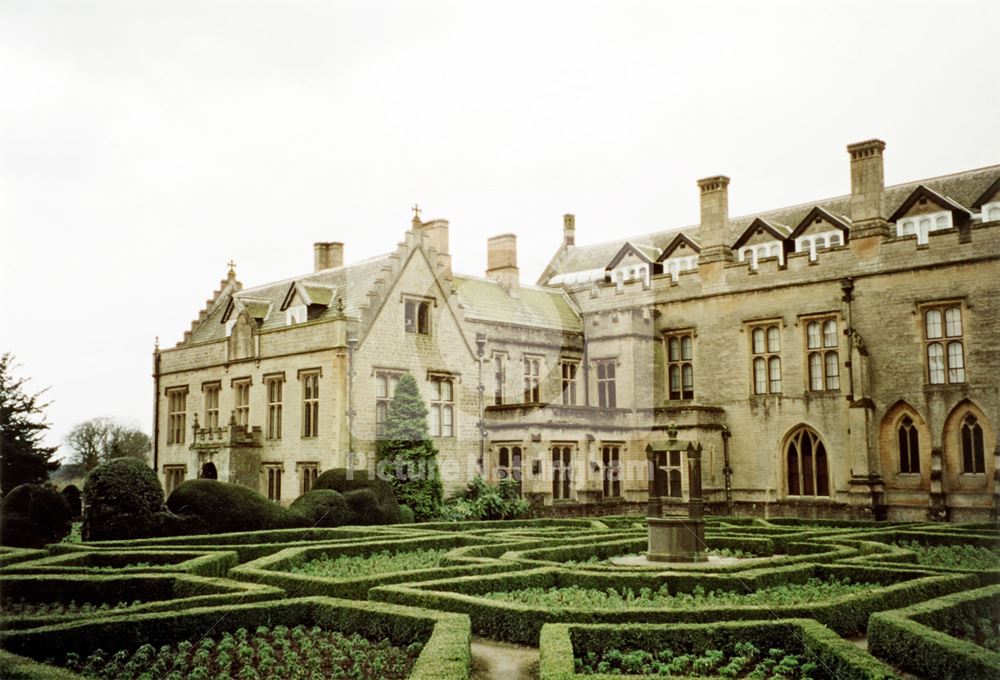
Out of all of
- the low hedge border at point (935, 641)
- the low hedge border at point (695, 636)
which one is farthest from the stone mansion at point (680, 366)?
the low hedge border at point (695, 636)

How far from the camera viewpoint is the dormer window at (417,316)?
1412 inches

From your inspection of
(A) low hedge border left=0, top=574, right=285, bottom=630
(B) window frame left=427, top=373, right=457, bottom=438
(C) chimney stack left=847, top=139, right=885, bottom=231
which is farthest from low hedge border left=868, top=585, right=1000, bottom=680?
(B) window frame left=427, top=373, right=457, bottom=438

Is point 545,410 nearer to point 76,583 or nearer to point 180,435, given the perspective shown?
point 180,435

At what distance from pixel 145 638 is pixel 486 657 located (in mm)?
4655

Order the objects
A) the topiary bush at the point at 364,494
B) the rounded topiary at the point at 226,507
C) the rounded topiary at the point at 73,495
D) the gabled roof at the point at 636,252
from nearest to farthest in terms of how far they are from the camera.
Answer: the rounded topiary at the point at 226,507 < the topiary bush at the point at 364,494 < the rounded topiary at the point at 73,495 < the gabled roof at the point at 636,252

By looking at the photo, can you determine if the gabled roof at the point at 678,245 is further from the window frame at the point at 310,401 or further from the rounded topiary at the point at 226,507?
the rounded topiary at the point at 226,507

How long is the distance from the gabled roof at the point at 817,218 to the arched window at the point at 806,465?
8.22m

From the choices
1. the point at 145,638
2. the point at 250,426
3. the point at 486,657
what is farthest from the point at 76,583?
the point at 250,426

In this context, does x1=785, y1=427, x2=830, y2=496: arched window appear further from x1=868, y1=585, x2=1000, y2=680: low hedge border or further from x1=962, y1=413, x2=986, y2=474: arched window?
x1=868, y1=585, x2=1000, y2=680: low hedge border

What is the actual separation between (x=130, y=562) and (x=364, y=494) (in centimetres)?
957

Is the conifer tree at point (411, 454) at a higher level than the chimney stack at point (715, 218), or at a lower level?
lower

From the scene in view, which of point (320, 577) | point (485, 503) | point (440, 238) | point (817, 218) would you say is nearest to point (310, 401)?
point (485, 503)

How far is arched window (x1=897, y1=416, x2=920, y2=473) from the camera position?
33406mm

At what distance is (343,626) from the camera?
44.6 feet
